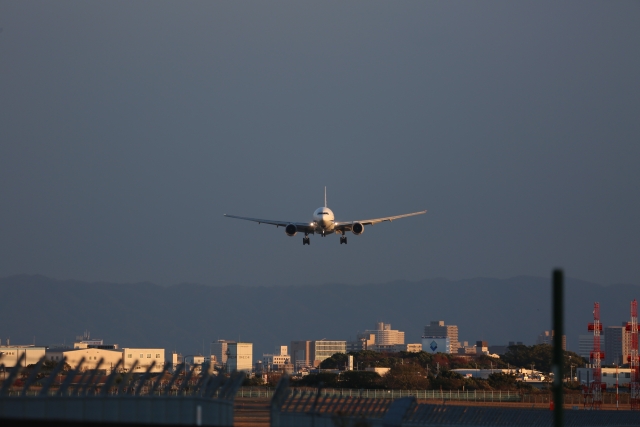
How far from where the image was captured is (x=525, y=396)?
10744cm

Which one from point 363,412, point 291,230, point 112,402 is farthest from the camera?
point 291,230

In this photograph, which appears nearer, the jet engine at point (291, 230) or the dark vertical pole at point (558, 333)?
the dark vertical pole at point (558, 333)

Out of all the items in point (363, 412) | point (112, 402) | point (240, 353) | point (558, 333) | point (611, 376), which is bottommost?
point (611, 376)

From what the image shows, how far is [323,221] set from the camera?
9638 cm

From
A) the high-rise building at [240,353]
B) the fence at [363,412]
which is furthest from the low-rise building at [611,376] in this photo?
the fence at [363,412]

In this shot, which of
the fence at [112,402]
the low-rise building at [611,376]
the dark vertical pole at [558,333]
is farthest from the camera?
the low-rise building at [611,376]

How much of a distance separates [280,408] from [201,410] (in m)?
3.68

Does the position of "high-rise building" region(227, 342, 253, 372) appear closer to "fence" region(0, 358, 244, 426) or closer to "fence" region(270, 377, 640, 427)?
"fence" region(270, 377, 640, 427)

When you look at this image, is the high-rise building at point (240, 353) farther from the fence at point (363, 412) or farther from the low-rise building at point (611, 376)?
the fence at point (363, 412)

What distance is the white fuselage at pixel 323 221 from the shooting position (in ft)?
317

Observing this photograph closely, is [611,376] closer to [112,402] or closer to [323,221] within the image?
[323,221]

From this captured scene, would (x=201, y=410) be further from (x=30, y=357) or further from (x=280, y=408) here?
(x=30, y=357)

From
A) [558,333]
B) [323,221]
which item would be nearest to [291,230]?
[323,221]

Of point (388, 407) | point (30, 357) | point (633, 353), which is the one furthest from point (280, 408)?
point (30, 357)
